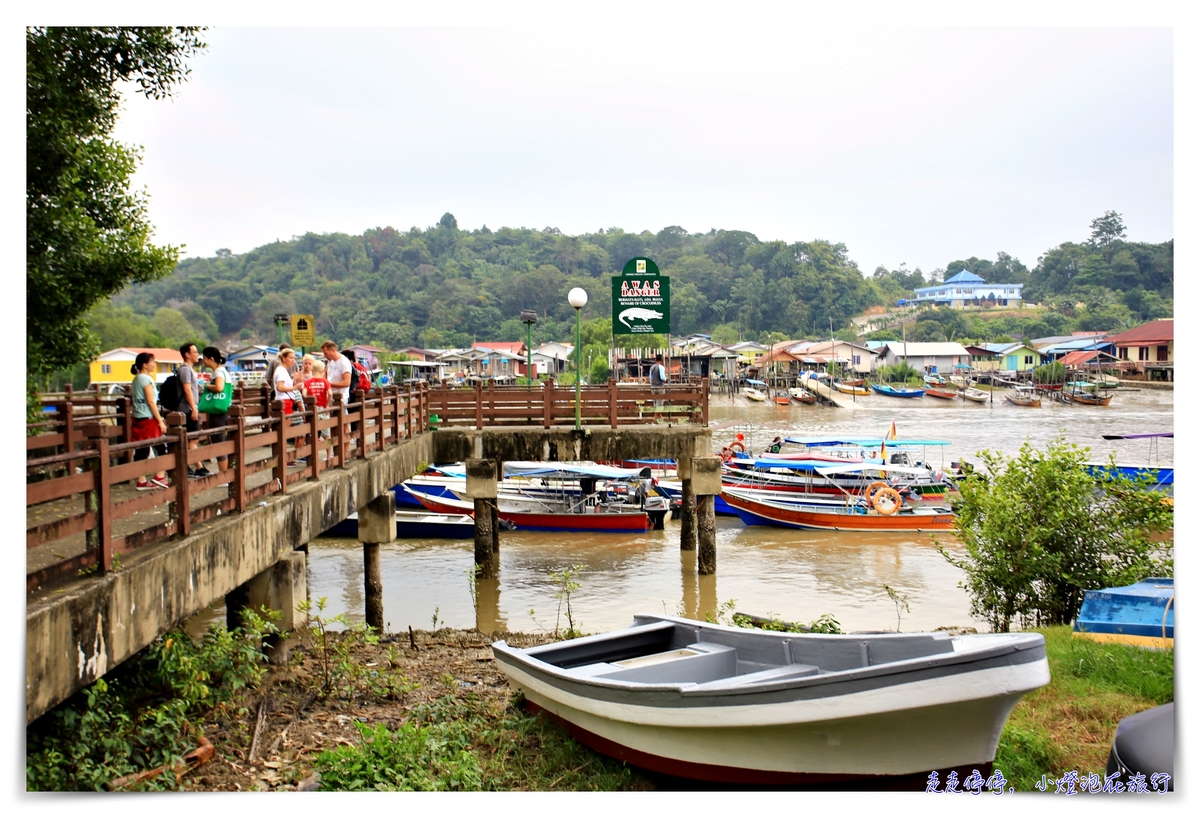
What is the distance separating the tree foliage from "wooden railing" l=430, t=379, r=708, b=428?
690cm

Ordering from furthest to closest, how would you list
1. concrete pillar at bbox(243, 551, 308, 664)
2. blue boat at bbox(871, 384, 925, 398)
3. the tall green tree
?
1. blue boat at bbox(871, 384, 925, 398)
2. concrete pillar at bbox(243, 551, 308, 664)
3. the tall green tree

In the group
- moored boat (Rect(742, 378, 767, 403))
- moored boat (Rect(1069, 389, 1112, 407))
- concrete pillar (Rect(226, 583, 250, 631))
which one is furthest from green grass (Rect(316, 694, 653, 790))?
moored boat (Rect(742, 378, 767, 403))

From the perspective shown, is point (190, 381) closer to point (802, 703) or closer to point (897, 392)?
point (802, 703)

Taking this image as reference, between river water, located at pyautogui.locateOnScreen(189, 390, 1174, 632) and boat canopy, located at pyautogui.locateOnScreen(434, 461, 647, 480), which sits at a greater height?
boat canopy, located at pyautogui.locateOnScreen(434, 461, 647, 480)

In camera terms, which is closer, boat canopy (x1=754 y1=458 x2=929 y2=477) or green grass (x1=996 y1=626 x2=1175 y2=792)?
green grass (x1=996 y1=626 x2=1175 y2=792)

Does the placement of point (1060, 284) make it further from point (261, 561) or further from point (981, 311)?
point (261, 561)

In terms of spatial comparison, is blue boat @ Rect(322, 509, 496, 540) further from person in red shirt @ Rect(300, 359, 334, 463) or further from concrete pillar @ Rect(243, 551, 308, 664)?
concrete pillar @ Rect(243, 551, 308, 664)

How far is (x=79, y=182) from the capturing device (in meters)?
8.66

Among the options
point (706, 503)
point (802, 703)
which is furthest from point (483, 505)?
point (802, 703)

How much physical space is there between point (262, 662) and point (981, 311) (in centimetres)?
12734

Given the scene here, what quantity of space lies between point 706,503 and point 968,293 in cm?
13498

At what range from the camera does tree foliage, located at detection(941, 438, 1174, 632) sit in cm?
1155

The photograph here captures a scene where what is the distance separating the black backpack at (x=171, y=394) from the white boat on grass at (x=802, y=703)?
525 centimetres

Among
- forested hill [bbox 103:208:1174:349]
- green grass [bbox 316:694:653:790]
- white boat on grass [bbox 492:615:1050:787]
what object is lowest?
green grass [bbox 316:694:653:790]
